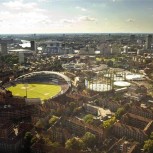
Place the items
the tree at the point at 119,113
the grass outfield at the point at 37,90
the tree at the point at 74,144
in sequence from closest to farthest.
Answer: the tree at the point at 74,144 < the tree at the point at 119,113 < the grass outfield at the point at 37,90

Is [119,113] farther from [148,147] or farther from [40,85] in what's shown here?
[40,85]

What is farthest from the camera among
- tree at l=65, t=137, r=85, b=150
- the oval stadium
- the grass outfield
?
the oval stadium

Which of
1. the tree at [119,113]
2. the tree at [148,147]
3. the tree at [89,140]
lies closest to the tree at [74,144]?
the tree at [89,140]

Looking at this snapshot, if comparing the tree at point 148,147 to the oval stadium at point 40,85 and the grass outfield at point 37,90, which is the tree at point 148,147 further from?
the grass outfield at point 37,90

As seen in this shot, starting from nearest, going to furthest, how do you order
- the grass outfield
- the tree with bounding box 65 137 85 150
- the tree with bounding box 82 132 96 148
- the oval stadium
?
1. the tree with bounding box 65 137 85 150
2. the tree with bounding box 82 132 96 148
3. the grass outfield
4. the oval stadium

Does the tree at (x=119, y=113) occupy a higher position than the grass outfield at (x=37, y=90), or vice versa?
the tree at (x=119, y=113)

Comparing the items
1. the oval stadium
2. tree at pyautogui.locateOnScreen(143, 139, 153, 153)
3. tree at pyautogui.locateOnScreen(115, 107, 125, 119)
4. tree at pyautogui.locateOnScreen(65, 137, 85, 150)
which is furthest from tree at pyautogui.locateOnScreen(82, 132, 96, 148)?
the oval stadium

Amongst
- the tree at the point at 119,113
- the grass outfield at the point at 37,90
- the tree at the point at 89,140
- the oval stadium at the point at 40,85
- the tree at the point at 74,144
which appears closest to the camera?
the tree at the point at 74,144

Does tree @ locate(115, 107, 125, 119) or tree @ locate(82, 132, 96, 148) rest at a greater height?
tree @ locate(115, 107, 125, 119)

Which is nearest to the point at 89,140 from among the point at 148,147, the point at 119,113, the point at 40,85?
the point at 148,147

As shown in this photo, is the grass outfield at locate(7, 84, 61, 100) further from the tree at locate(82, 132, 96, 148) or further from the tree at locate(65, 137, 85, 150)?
the tree at locate(65, 137, 85, 150)
